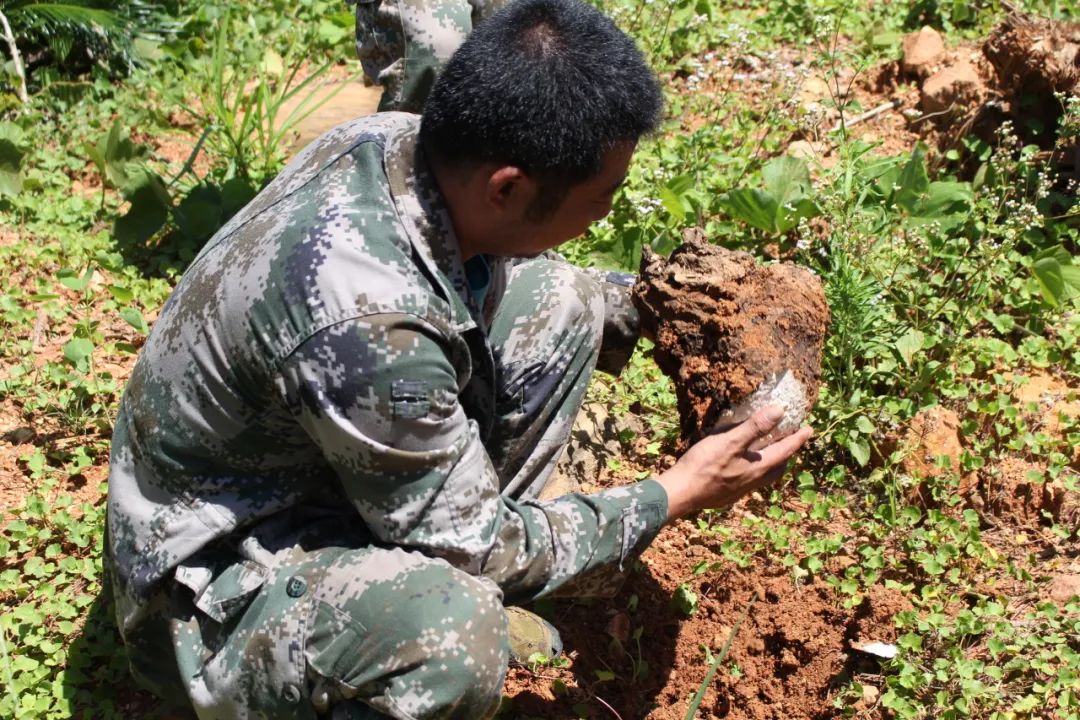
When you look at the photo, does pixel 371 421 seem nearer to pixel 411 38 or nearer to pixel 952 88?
pixel 411 38

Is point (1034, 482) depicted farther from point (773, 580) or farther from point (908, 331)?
point (773, 580)

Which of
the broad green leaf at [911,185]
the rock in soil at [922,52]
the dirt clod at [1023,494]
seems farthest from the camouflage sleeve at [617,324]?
the rock in soil at [922,52]

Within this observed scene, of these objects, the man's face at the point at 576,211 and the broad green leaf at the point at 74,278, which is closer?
the man's face at the point at 576,211

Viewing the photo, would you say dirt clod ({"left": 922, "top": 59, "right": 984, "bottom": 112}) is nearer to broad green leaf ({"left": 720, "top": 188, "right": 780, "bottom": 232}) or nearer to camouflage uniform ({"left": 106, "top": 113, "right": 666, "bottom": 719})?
broad green leaf ({"left": 720, "top": 188, "right": 780, "bottom": 232})

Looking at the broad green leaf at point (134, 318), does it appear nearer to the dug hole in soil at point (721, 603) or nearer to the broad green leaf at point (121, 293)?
the broad green leaf at point (121, 293)

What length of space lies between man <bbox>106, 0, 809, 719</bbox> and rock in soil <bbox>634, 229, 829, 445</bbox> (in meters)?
0.36

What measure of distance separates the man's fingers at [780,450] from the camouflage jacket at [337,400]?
250 millimetres

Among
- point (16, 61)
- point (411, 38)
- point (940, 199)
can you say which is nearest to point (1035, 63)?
point (940, 199)

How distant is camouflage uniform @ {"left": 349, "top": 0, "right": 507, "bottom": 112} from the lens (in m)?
3.41

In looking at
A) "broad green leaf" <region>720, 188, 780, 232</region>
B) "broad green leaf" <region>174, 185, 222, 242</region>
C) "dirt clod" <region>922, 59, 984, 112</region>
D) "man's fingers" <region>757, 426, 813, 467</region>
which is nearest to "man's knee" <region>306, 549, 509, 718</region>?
"man's fingers" <region>757, 426, 813, 467</region>

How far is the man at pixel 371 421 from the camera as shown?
1993mm

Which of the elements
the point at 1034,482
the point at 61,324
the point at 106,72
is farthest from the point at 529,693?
the point at 106,72

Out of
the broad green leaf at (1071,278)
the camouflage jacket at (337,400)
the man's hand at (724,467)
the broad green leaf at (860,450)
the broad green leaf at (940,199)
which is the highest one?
the camouflage jacket at (337,400)

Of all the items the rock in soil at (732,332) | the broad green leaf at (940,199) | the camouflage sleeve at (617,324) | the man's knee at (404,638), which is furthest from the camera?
the broad green leaf at (940,199)
